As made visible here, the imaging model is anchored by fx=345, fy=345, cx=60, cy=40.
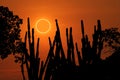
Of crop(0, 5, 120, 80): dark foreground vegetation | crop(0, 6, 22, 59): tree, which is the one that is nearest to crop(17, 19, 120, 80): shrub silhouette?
crop(0, 5, 120, 80): dark foreground vegetation

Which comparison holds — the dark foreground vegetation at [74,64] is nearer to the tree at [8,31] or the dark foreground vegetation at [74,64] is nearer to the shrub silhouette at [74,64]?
the shrub silhouette at [74,64]

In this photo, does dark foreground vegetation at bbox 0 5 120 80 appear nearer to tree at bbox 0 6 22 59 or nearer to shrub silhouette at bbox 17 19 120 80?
shrub silhouette at bbox 17 19 120 80

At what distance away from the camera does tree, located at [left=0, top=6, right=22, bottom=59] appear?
3531 cm

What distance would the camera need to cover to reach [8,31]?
35719mm

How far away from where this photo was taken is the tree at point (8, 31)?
1390 inches

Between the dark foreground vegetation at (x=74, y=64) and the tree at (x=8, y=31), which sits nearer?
the dark foreground vegetation at (x=74, y=64)

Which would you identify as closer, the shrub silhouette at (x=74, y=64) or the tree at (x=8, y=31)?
the shrub silhouette at (x=74, y=64)

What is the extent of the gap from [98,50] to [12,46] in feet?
72.1

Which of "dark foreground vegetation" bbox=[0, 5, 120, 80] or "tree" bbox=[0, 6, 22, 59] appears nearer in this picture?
"dark foreground vegetation" bbox=[0, 5, 120, 80]

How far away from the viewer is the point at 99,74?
15.6 metres

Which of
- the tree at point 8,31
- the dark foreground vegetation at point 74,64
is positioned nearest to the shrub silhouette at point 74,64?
the dark foreground vegetation at point 74,64

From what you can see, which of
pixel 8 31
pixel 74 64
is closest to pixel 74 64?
pixel 74 64

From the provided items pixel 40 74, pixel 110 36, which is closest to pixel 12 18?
pixel 110 36

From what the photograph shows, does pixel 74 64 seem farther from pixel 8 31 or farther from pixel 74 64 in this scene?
pixel 8 31
